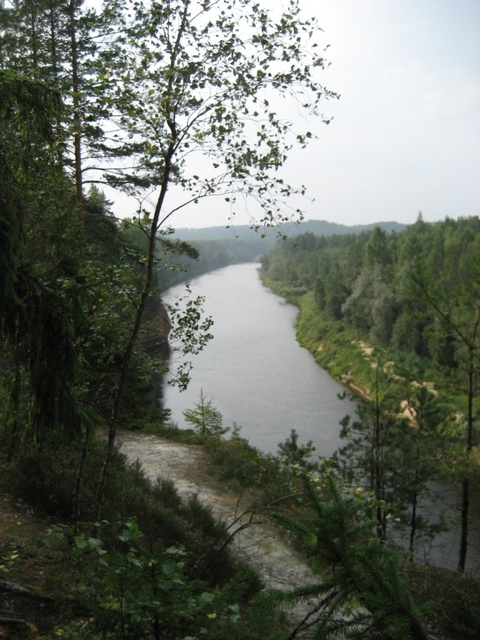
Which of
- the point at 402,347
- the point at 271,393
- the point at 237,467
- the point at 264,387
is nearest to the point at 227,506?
the point at 237,467

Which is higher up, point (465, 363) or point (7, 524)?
point (465, 363)

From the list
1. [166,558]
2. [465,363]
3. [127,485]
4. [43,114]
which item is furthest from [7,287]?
[465,363]

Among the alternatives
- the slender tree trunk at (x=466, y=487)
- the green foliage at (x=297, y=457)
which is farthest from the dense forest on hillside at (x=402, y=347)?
Result: the green foliage at (x=297, y=457)

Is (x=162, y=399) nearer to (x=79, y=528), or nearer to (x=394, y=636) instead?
(x=79, y=528)

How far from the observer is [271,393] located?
2772 cm

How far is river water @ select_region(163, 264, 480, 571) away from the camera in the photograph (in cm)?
1778

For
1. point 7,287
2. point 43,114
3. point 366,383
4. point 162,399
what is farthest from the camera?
point 366,383

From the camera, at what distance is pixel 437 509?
52.0ft

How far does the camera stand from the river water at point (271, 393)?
17.8 meters

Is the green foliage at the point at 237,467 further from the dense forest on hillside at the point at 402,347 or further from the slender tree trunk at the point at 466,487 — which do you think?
the slender tree trunk at the point at 466,487

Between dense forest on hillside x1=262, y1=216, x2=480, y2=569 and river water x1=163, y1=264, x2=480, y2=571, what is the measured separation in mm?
1012

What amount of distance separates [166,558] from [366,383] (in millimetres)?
29585

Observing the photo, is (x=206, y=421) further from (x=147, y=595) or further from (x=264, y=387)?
(x=147, y=595)

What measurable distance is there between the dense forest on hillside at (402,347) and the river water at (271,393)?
101cm
